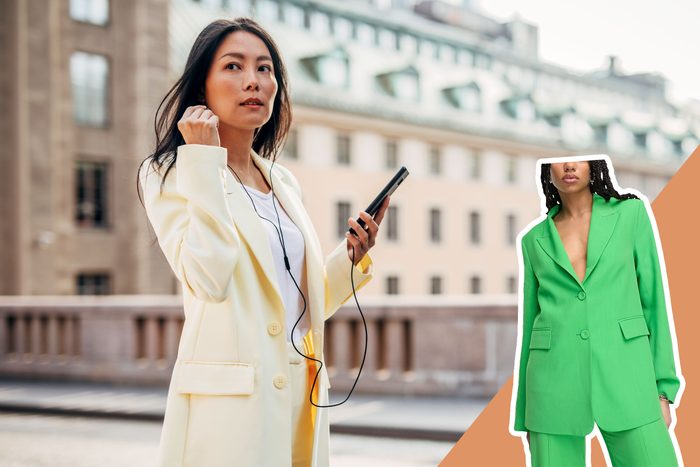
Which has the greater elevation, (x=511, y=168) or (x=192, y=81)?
(x=511, y=168)

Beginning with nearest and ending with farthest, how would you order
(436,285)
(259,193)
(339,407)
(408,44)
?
(259,193)
(339,407)
(436,285)
(408,44)

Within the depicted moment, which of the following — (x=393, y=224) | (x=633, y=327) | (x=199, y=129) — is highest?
(x=393, y=224)

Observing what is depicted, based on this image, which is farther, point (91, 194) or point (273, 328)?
point (91, 194)

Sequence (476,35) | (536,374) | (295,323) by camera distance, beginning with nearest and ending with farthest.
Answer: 1. (295,323)
2. (536,374)
3. (476,35)

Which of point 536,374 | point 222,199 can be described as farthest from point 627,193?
point 222,199

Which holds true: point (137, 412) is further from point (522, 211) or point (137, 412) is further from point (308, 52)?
point (522, 211)

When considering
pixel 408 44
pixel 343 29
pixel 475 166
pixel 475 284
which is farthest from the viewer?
pixel 408 44

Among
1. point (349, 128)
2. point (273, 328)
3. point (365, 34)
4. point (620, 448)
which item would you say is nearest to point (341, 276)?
point (273, 328)

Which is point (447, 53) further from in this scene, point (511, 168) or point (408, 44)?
point (511, 168)

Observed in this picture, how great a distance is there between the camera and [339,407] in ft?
39.0

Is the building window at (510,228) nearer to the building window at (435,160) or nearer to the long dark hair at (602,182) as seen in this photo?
the building window at (435,160)

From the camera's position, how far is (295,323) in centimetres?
279

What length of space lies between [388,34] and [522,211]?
39.3 feet

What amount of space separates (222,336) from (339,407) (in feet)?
30.8
